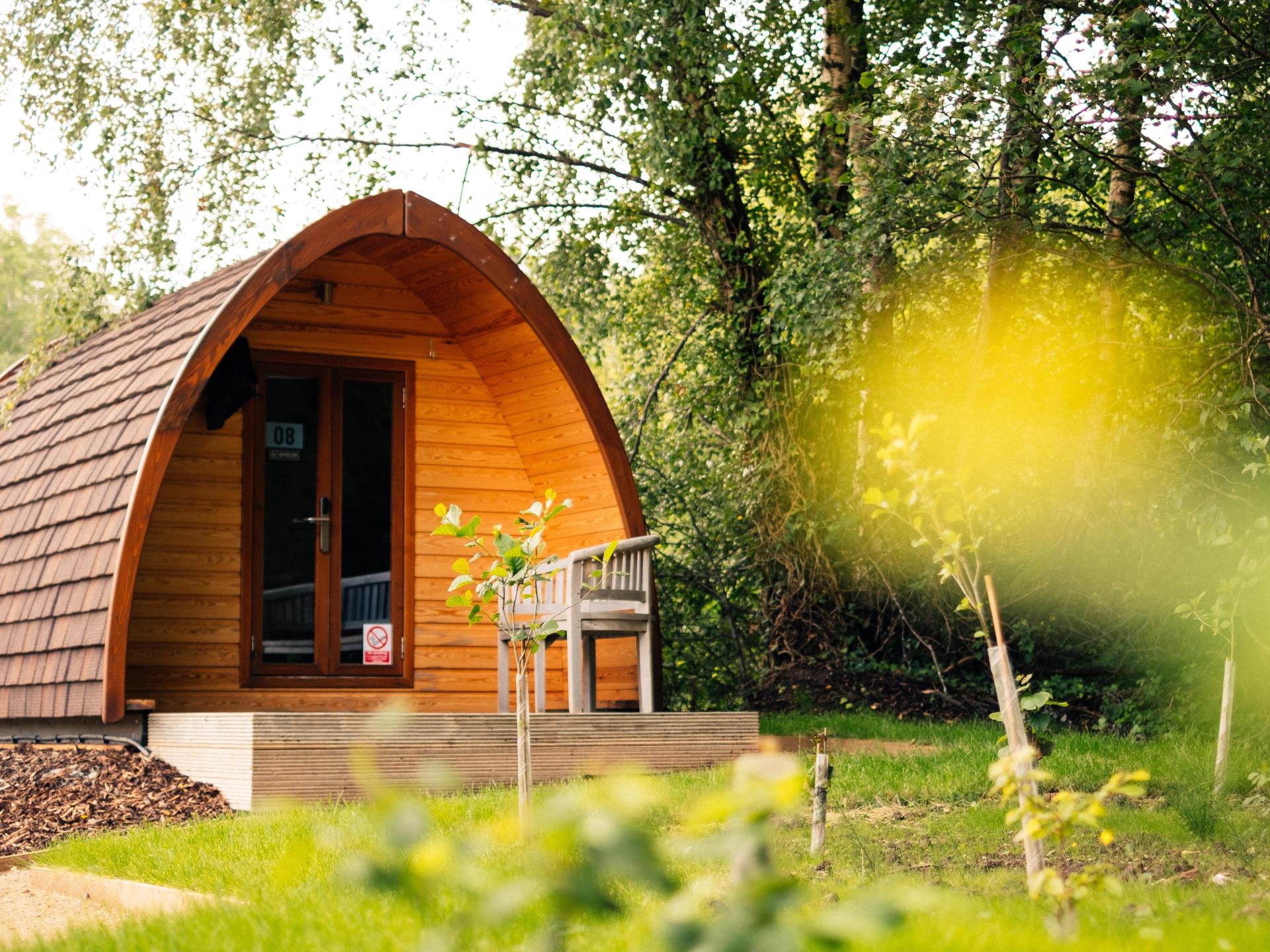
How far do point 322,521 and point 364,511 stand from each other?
1.02 feet

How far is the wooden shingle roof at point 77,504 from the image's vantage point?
271 inches

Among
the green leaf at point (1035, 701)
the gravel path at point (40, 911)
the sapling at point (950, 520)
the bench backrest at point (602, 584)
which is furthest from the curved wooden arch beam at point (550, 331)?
the sapling at point (950, 520)

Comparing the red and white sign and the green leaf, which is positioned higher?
the red and white sign

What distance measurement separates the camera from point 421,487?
8.70 metres

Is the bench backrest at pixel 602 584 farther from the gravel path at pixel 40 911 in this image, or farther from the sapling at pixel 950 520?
the sapling at pixel 950 520

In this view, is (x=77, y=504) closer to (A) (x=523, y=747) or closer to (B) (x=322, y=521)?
(B) (x=322, y=521)

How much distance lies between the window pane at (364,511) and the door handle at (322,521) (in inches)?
3.6

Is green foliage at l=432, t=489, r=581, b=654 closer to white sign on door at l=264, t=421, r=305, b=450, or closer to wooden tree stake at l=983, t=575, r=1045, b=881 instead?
wooden tree stake at l=983, t=575, r=1045, b=881

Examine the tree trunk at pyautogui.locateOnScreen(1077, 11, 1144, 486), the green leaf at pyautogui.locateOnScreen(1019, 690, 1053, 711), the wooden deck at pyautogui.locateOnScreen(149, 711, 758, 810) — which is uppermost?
the tree trunk at pyautogui.locateOnScreen(1077, 11, 1144, 486)

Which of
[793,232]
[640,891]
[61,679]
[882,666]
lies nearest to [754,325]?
[793,232]

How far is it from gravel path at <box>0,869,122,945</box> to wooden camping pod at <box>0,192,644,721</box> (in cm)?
195

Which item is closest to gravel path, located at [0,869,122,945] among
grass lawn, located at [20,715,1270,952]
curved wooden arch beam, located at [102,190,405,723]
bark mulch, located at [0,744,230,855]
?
grass lawn, located at [20,715,1270,952]

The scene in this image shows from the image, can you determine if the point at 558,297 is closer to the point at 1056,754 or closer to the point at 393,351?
the point at 393,351

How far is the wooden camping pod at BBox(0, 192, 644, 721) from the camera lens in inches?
274
